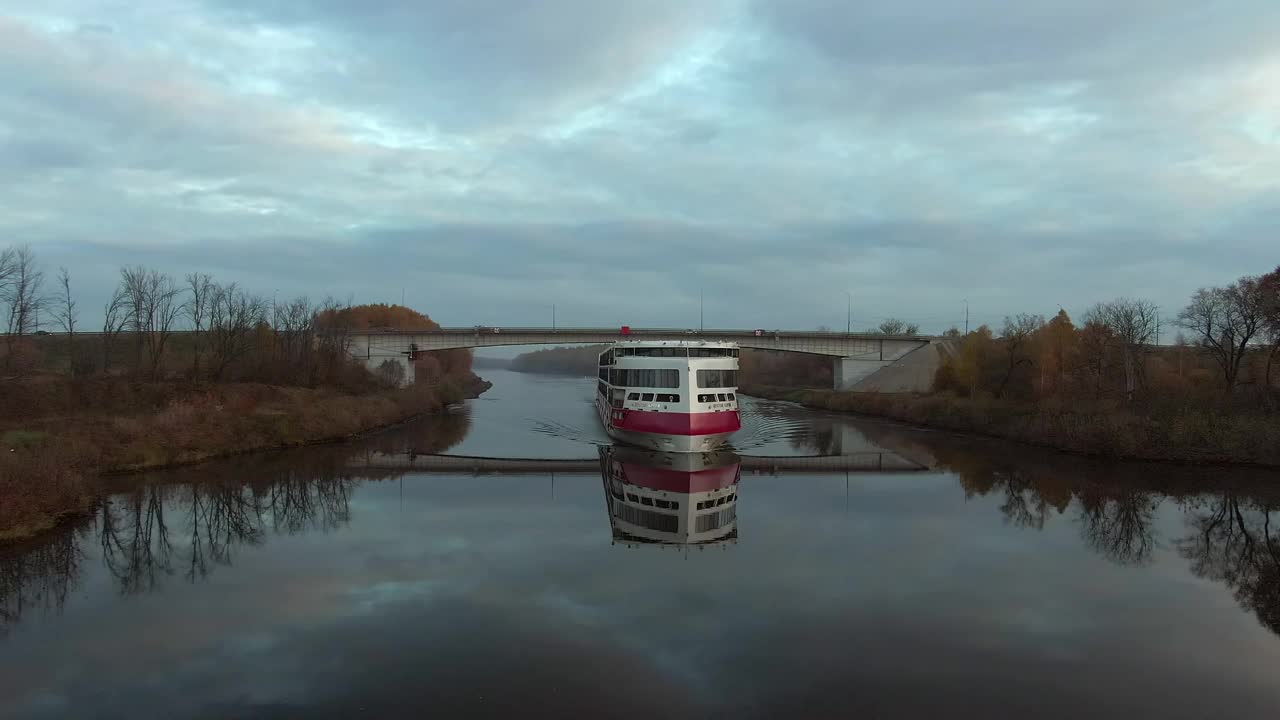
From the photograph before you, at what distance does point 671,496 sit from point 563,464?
1193 centimetres

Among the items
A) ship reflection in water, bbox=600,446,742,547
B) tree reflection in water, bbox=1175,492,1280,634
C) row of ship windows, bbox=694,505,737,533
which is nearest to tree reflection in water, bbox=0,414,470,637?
ship reflection in water, bbox=600,446,742,547

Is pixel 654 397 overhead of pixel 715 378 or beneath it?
beneath

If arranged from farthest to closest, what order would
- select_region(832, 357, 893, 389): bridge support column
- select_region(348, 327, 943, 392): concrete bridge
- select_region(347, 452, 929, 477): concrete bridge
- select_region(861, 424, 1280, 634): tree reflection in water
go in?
select_region(832, 357, 893, 389): bridge support column
select_region(348, 327, 943, 392): concrete bridge
select_region(347, 452, 929, 477): concrete bridge
select_region(861, 424, 1280, 634): tree reflection in water

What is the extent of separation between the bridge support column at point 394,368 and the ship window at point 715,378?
Result: 4831 centimetres

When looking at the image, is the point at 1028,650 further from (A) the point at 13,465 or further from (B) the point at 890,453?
(B) the point at 890,453

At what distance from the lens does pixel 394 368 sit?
83750mm

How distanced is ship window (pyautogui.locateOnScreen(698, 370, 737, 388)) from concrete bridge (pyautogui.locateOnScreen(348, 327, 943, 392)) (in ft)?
144

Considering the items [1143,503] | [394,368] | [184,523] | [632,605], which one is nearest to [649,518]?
[632,605]

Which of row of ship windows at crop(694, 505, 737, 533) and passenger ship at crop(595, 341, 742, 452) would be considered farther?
passenger ship at crop(595, 341, 742, 452)

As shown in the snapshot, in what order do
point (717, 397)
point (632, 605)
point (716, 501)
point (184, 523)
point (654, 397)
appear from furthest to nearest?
point (717, 397) < point (654, 397) < point (716, 501) < point (184, 523) < point (632, 605)

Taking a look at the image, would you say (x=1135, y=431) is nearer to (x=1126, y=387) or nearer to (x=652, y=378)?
(x=1126, y=387)

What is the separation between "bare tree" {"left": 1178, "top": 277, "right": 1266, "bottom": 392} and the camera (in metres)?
48.0

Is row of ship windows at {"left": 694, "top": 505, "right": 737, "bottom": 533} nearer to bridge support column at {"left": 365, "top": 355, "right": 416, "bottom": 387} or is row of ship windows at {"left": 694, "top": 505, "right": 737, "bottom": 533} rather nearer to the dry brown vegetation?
the dry brown vegetation

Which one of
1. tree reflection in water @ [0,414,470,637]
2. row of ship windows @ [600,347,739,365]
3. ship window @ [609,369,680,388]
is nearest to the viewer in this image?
tree reflection in water @ [0,414,470,637]
